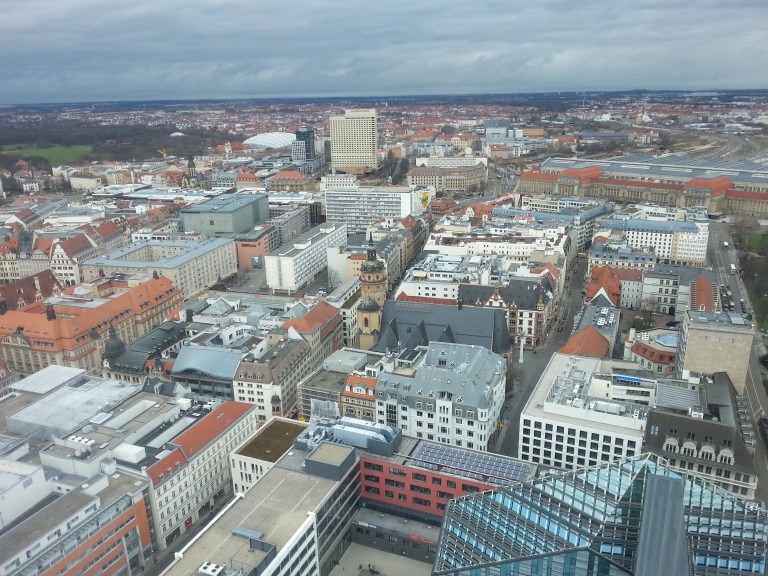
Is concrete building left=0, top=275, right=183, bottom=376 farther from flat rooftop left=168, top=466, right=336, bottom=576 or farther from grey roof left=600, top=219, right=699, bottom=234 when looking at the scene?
grey roof left=600, top=219, right=699, bottom=234

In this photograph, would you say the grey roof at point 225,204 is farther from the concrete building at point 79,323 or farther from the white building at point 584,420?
the white building at point 584,420

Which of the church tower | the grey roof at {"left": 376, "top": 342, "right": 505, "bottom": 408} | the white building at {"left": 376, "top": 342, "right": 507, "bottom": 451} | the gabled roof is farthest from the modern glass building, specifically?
the church tower

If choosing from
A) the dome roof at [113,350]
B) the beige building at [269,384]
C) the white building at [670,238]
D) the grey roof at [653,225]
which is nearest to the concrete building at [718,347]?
the beige building at [269,384]

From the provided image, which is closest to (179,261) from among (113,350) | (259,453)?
(113,350)

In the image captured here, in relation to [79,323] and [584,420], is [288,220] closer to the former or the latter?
[79,323]

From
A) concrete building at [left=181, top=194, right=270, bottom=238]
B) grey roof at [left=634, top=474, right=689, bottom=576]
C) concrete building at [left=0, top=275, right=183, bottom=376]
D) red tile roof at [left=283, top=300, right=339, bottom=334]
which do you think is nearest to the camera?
grey roof at [left=634, top=474, right=689, bottom=576]

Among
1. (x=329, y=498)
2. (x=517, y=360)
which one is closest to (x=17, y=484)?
(x=329, y=498)
